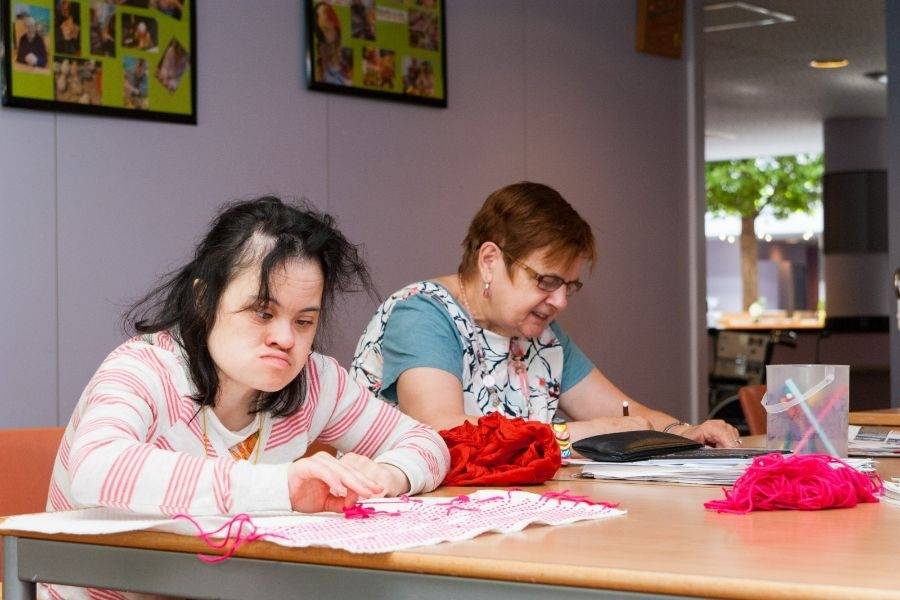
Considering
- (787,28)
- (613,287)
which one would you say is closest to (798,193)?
(787,28)

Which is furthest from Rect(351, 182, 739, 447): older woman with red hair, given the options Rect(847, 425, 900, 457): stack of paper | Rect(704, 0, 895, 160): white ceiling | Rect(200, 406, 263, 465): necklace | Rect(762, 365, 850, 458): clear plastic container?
Rect(704, 0, 895, 160): white ceiling

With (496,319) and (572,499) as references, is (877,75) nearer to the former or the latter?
(496,319)

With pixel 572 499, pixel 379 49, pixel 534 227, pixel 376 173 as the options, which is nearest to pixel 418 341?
pixel 534 227

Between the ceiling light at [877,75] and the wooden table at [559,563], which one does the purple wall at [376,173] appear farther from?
the ceiling light at [877,75]

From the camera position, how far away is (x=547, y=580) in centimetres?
109

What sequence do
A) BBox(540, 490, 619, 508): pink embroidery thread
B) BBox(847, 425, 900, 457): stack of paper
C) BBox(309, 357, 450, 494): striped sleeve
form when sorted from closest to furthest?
BBox(540, 490, 619, 508): pink embroidery thread → BBox(309, 357, 450, 494): striped sleeve → BBox(847, 425, 900, 457): stack of paper

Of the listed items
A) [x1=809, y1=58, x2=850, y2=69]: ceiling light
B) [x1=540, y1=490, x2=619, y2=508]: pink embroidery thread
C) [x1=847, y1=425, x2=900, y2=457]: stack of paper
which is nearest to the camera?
[x1=540, y1=490, x2=619, y2=508]: pink embroidery thread

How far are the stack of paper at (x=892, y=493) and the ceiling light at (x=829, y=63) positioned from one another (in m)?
7.49

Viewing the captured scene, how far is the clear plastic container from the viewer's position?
1.90m

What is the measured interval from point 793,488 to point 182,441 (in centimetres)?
76

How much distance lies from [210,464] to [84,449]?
146 millimetres

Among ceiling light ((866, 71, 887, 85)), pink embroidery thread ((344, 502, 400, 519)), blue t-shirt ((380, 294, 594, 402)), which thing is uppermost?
ceiling light ((866, 71, 887, 85))

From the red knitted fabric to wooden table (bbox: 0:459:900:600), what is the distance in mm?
292

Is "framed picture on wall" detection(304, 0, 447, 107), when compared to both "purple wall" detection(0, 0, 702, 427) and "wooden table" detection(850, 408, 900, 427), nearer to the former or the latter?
"purple wall" detection(0, 0, 702, 427)
